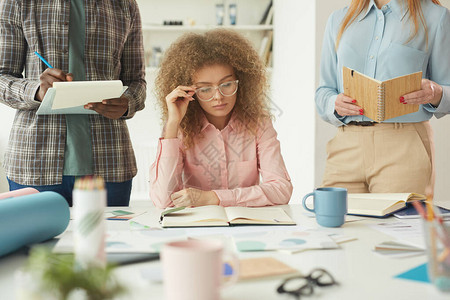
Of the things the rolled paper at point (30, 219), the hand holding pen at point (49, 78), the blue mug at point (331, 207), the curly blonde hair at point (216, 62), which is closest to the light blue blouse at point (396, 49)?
the curly blonde hair at point (216, 62)

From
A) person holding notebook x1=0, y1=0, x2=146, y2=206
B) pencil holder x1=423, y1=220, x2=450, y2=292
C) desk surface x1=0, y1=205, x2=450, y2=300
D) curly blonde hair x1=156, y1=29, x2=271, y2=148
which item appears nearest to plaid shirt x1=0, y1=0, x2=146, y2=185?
person holding notebook x1=0, y1=0, x2=146, y2=206

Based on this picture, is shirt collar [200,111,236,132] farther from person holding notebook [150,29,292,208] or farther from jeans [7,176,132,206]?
jeans [7,176,132,206]

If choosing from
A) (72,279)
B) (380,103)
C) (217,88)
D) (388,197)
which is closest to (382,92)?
(380,103)

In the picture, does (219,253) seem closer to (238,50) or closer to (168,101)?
(168,101)

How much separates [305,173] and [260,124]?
4.27 feet

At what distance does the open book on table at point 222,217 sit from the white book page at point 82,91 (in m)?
0.43

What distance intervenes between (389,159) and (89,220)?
135cm

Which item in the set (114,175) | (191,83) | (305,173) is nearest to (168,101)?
(191,83)

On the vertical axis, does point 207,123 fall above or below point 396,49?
below

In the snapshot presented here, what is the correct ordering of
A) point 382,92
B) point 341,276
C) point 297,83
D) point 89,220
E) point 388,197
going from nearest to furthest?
point 89,220 → point 341,276 → point 388,197 → point 382,92 → point 297,83

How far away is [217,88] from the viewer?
5.44 feet

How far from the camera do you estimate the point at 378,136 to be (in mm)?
1739

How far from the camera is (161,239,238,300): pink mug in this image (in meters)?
0.59

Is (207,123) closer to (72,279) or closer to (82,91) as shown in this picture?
(82,91)
